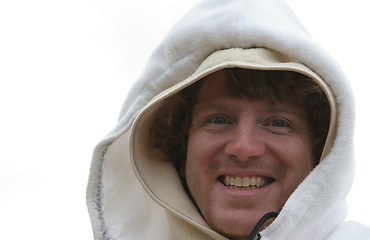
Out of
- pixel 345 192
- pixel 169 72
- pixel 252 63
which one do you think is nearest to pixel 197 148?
pixel 169 72

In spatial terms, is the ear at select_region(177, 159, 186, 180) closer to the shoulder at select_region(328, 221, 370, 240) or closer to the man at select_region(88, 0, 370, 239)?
the man at select_region(88, 0, 370, 239)

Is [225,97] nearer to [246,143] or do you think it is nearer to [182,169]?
[246,143]

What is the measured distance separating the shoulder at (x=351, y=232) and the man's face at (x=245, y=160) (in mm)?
210

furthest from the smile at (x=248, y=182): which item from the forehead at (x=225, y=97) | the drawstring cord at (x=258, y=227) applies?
the forehead at (x=225, y=97)

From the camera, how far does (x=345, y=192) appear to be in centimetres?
179

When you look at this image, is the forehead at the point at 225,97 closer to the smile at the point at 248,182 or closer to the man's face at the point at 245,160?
the man's face at the point at 245,160

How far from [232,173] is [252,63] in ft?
1.39

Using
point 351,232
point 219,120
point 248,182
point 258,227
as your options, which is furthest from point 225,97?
point 351,232

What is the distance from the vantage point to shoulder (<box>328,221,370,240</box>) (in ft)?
5.87

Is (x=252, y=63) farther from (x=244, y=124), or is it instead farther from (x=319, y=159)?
(x=319, y=159)

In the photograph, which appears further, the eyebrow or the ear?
the ear

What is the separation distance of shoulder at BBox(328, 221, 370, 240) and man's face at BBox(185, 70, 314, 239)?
8.3 inches

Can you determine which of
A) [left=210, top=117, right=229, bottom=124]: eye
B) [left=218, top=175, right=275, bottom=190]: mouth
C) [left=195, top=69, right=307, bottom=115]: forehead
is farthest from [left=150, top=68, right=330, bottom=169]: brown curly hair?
[left=218, top=175, right=275, bottom=190]: mouth

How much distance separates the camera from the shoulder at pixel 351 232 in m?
1.79
